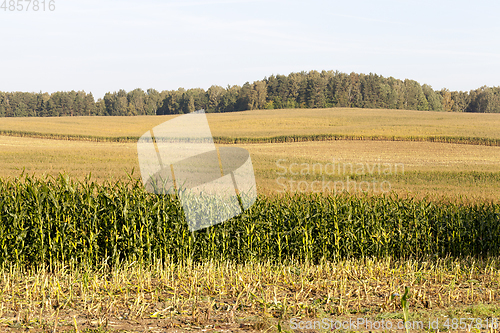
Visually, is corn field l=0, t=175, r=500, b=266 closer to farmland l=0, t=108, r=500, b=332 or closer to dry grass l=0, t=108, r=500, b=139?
farmland l=0, t=108, r=500, b=332

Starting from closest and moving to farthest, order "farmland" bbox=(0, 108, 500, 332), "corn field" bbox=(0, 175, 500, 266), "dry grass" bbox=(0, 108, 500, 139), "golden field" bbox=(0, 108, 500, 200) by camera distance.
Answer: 1. "farmland" bbox=(0, 108, 500, 332)
2. "corn field" bbox=(0, 175, 500, 266)
3. "golden field" bbox=(0, 108, 500, 200)
4. "dry grass" bbox=(0, 108, 500, 139)

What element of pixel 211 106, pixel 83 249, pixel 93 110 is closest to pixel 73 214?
pixel 83 249

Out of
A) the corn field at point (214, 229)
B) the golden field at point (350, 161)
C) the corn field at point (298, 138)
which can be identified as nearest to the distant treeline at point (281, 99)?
the golden field at point (350, 161)

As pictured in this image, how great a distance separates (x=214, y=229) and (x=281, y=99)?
113m

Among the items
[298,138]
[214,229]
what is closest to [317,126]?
[298,138]

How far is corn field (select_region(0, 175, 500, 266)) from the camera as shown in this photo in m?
9.70

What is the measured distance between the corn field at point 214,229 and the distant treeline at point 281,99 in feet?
345

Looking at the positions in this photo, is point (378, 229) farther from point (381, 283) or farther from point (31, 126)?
point (31, 126)

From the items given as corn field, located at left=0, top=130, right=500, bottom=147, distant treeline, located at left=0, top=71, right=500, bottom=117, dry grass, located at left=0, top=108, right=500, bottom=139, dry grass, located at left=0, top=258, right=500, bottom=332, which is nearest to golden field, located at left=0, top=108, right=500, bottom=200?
dry grass, located at left=0, top=108, right=500, bottom=139

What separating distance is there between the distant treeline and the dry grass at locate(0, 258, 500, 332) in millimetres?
109001

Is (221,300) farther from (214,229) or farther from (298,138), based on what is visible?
(298,138)

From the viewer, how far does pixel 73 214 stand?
9969mm

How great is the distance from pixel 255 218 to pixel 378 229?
339 centimetres

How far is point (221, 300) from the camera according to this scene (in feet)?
23.5
